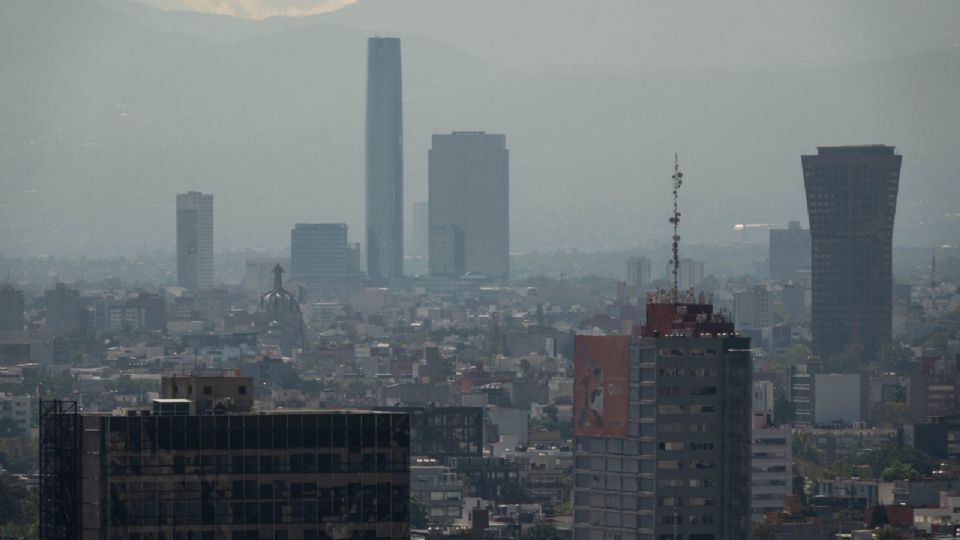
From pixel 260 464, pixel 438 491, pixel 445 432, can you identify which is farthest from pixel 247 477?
pixel 445 432

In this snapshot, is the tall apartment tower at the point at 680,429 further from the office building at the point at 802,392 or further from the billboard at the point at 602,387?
the office building at the point at 802,392

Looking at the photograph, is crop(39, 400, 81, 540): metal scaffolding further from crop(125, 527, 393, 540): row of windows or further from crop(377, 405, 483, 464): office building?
crop(377, 405, 483, 464): office building

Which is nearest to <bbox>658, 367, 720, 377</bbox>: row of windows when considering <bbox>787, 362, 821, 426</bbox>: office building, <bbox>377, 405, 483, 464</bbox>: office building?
<bbox>377, 405, 483, 464</bbox>: office building

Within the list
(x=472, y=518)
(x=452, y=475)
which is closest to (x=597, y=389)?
(x=472, y=518)

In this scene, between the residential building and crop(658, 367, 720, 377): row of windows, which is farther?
the residential building

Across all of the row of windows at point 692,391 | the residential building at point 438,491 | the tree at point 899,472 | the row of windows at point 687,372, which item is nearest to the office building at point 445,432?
the residential building at point 438,491

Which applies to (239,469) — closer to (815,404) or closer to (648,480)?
(648,480)
